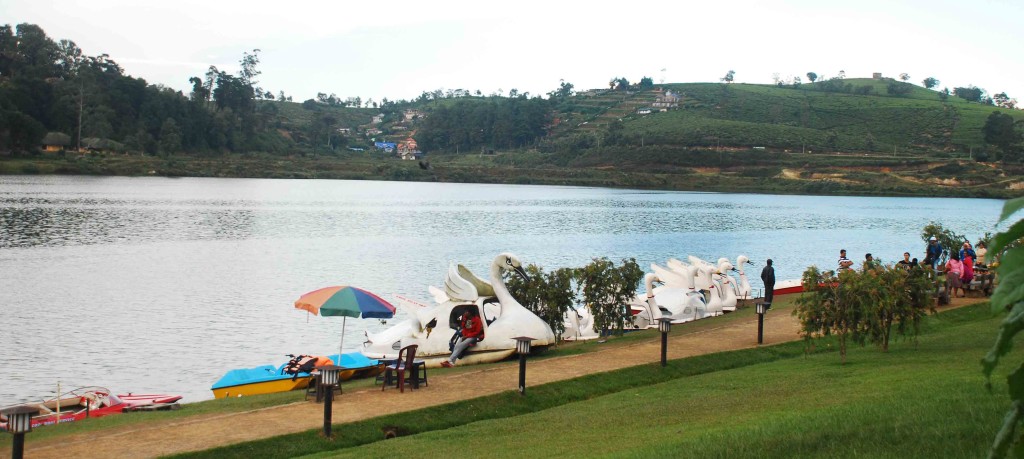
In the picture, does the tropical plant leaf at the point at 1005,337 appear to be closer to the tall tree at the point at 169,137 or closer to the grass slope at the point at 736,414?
the grass slope at the point at 736,414

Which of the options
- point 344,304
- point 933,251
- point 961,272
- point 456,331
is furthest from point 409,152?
point 344,304

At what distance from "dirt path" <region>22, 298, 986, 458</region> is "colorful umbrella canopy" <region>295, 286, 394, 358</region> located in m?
1.40

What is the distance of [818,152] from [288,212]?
87772 millimetres

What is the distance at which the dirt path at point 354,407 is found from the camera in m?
11.3

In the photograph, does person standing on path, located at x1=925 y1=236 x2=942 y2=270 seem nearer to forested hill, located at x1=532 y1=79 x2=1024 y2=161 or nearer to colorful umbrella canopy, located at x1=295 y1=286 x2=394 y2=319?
colorful umbrella canopy, located at x1=295 y1=286 x2=394 y2=319

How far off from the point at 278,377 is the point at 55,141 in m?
98.0

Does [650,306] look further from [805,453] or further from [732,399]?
[805,453]

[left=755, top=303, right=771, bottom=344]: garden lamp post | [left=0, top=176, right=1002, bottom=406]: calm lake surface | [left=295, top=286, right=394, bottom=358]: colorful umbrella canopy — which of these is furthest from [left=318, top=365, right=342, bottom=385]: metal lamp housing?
[left=755, top=303, right=771, bottom=344]: garden lamp post

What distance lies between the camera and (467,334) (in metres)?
18.7

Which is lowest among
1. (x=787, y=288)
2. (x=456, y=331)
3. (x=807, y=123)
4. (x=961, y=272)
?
(x=787, y=288)

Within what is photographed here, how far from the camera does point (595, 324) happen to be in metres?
21.5

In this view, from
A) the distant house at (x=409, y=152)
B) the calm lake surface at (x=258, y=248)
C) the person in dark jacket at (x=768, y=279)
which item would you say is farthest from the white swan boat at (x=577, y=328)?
the distant house at (x=409, y=152)

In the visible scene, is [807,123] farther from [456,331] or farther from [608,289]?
[456,331]

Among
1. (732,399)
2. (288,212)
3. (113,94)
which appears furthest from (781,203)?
(732,399)
